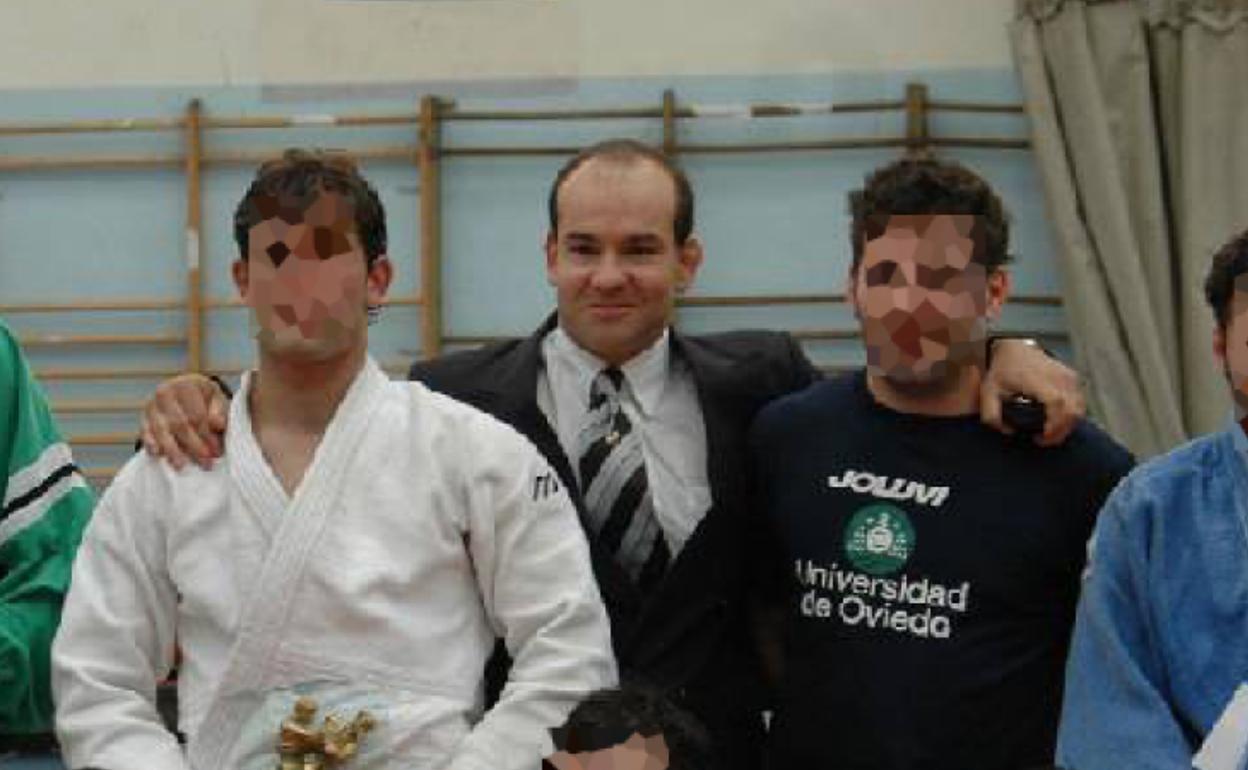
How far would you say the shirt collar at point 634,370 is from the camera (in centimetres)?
218

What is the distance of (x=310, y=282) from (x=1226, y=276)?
104cm

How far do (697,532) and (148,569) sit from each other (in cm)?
69

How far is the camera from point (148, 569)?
5.84 ft

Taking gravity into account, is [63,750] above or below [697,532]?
below

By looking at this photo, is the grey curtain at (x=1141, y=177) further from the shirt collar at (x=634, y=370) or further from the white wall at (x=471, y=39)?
the shirt collar at (x=634, y=370)

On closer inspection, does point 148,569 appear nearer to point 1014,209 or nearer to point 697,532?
point 697,532

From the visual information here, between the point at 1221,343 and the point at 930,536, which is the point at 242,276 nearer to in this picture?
the point at 930,536

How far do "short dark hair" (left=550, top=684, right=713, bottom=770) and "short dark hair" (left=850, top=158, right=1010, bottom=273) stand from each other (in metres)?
0.64

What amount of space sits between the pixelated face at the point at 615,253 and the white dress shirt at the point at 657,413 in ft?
0.14

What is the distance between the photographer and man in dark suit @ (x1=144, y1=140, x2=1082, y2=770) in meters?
2.06

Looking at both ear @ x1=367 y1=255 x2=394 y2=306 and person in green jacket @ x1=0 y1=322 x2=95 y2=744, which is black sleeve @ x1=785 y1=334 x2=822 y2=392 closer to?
ear @ x1=367 y1=255 x2=394 y2=306

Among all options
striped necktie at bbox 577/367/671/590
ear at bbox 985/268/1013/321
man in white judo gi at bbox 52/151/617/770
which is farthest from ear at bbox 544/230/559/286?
ear at bbox 985/268/1013/321

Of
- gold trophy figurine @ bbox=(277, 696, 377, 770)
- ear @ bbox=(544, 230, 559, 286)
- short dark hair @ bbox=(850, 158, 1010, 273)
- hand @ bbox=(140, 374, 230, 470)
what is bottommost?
gold trophy figurine @ bbox=(277, 696, 377, 770)

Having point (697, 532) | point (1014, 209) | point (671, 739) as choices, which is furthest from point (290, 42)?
point (671, 739)
